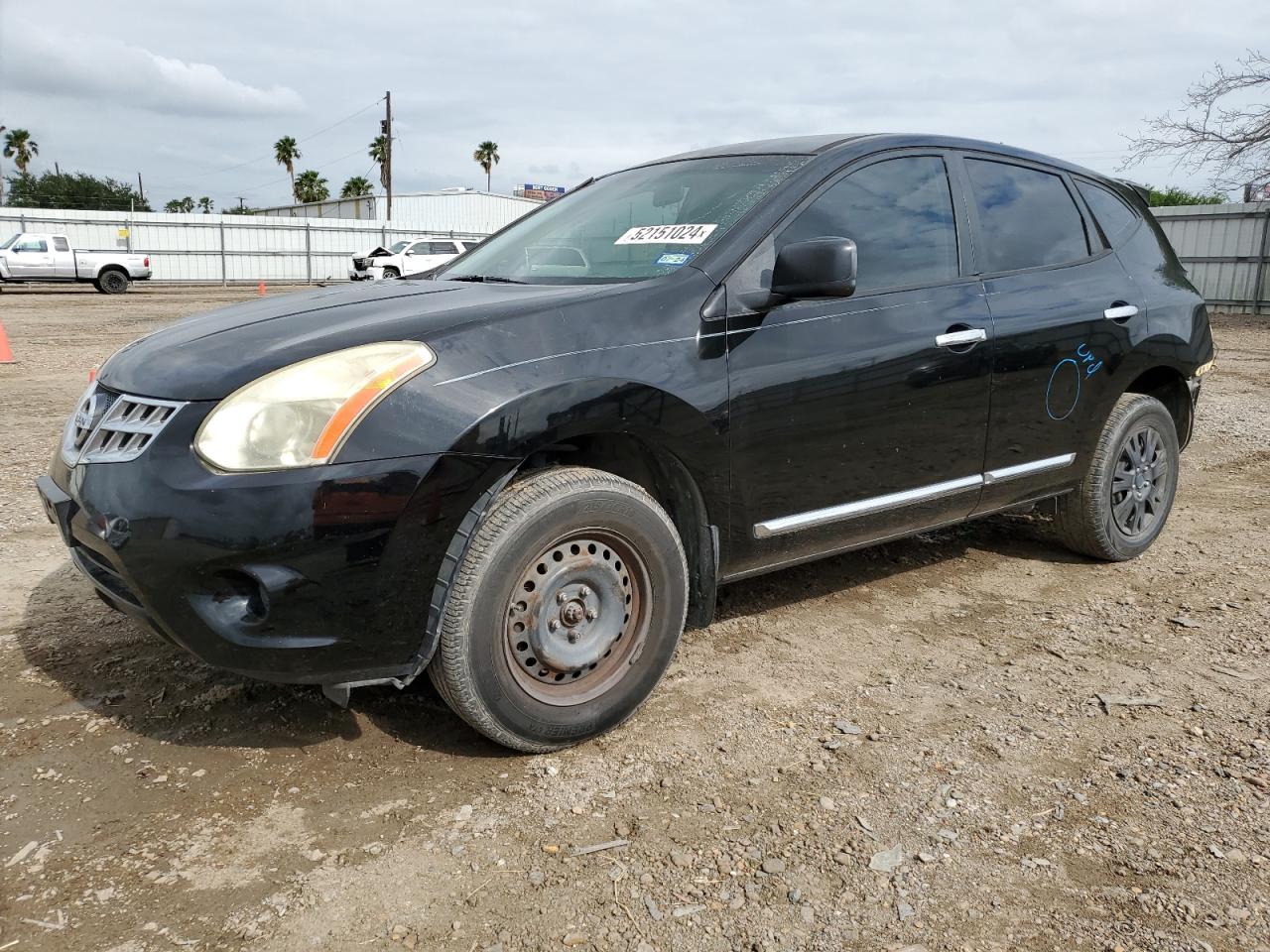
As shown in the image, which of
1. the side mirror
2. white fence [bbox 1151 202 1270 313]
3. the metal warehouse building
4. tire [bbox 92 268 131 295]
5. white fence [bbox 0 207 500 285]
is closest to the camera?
the side mirror

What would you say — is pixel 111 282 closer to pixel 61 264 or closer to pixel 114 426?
pixel 61 264

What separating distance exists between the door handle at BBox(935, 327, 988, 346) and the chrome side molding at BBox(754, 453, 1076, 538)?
51cm

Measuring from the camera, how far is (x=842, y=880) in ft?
7.42

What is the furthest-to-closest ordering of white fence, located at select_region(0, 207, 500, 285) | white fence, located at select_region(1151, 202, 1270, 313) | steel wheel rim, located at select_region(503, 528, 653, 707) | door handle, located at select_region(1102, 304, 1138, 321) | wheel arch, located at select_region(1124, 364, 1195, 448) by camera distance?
white fence, located at select_region(0, 207, 500, 285) → white fence, located at select_region(1151, 202, 1270, 313) → wheel arch, located at select_region(1124, 364, 1195, 448) → door handle, located at select_region(1102, 304, 1138, 321) → steel wheel rim, located at select_region(503, 528, 653, 707)

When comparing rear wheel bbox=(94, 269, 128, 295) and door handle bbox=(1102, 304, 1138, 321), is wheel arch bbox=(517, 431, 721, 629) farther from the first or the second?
rear wheel bbox=(94, 269, 128, 295)

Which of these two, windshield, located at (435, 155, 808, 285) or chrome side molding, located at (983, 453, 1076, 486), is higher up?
windshield, located at (435, 155, 808, 285)

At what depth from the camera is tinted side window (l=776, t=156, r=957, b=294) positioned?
11.0 feet

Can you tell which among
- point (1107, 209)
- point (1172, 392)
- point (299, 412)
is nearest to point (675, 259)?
point (299, 412)

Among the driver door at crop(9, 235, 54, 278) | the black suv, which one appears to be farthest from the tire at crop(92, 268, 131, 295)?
the black suv

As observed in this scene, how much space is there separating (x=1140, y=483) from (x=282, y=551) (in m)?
3.83

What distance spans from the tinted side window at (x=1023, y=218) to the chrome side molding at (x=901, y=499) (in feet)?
2.59

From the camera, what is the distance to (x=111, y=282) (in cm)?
2647

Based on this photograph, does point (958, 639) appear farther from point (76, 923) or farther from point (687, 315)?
point (76, 923)

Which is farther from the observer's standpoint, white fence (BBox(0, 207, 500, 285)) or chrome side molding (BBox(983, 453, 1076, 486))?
white fence (BBox(0, 207, 500, 285))
